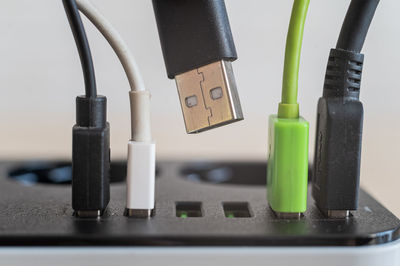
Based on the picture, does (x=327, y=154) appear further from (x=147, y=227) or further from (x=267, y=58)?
(x=267, y=58)

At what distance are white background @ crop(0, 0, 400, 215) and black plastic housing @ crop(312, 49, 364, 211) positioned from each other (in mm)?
329

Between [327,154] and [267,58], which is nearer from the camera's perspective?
[327,154]

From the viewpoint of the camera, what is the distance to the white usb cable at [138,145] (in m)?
0.46

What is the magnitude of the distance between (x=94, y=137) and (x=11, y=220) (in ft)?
0.30

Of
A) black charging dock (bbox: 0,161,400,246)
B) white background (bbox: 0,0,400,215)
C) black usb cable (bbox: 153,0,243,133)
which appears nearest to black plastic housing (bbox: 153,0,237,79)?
black usb cable (bbox: 153,0,243,133)

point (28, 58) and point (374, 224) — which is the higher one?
point (28, 58)

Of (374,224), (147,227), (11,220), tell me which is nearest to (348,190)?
(374,224)

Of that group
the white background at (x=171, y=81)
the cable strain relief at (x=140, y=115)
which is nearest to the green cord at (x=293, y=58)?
the cable strain relief at (x=140, y=115)

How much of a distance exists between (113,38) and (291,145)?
161 mm

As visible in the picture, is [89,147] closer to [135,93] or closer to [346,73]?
[135,93]

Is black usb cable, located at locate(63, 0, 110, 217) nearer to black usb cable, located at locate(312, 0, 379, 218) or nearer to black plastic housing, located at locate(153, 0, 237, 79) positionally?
black plastic housing, located at locate(153, 0, 237, 79)

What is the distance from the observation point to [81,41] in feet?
1.47

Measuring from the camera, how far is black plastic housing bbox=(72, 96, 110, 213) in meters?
0.45

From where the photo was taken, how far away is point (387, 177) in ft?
2.81
